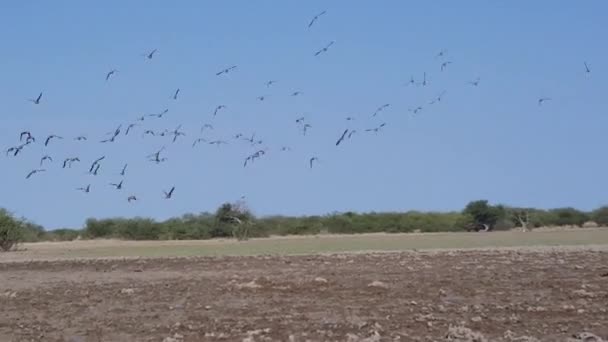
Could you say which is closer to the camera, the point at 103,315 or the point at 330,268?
the point at 103,315

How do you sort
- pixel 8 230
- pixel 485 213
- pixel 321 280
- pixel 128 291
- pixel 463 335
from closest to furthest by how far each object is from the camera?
pixel 463 335 → pixel 128 291 → pixel 321 280 → pixel 8 230 → pixel 485 213

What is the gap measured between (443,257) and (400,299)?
15.0 m

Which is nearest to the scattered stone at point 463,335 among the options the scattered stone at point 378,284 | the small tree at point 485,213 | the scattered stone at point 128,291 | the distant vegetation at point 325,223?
the scattered stone at point 378,284

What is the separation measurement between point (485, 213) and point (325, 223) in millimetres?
13618

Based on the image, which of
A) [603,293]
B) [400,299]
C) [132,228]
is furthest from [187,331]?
[132,228]

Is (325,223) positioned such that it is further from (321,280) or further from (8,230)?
(321,280)

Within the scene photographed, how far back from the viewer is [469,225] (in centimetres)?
9606

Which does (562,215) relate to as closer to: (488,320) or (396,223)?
(396,223)

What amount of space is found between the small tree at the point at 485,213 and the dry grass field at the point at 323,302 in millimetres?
62194

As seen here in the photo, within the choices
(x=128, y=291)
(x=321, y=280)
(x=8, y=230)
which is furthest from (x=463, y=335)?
(x=8, y=230)

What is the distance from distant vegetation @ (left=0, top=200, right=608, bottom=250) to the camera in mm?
88500

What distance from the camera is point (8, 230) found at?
64.2m

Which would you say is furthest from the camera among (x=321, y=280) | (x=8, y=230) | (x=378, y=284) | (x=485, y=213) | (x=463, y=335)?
(x=485, y=213)

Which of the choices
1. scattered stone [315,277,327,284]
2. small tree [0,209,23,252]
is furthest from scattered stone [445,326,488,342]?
small tree [0,209,23,252]
